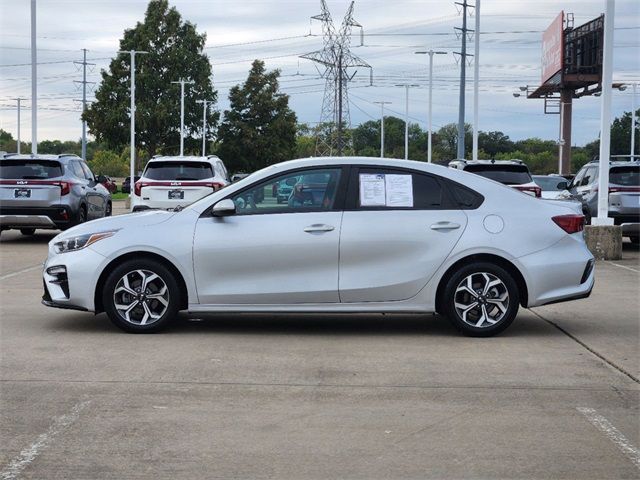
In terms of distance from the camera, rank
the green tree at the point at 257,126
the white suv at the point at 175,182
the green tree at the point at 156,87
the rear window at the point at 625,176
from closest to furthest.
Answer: the rear window at the point at 625,176, the white suv at the point at 175,182, the green tree at the point at 156,87, the green tree at the point at 257,126

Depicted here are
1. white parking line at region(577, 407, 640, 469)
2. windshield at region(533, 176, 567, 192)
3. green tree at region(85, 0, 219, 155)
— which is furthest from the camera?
green tree at region(85, 0, 219, 155)

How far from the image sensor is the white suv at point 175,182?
1916 cm

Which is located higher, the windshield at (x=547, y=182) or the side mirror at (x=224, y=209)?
the windshield at (x=547, y=182)

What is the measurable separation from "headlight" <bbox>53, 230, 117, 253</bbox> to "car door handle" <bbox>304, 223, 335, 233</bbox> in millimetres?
1703

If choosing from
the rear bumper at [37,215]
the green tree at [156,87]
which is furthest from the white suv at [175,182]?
the green tree at [156,87]

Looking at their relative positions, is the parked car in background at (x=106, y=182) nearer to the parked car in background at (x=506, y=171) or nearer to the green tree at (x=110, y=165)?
the parked car in background at (x=506, y=171)

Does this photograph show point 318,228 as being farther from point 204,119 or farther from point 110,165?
point 110,165

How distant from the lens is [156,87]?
76.1 m

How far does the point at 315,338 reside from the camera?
8.86 m

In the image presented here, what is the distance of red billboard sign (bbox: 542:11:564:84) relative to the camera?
5741cm

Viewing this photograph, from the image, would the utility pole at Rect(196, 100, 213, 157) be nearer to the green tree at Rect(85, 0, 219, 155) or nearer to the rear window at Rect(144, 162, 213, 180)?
the green tree at Rect(85, 0, 219, 155)

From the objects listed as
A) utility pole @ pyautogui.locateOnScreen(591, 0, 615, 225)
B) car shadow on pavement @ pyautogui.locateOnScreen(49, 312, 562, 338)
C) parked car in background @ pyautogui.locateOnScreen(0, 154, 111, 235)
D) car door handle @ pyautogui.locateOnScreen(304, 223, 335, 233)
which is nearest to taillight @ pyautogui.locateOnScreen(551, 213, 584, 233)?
car shadow on pavement @ pyautogui.locateOnScreen(49, 312, 562, 338)

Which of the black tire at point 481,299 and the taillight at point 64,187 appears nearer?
the black tire at point 481,299

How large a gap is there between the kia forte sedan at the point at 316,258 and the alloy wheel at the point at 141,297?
0.01 metres
